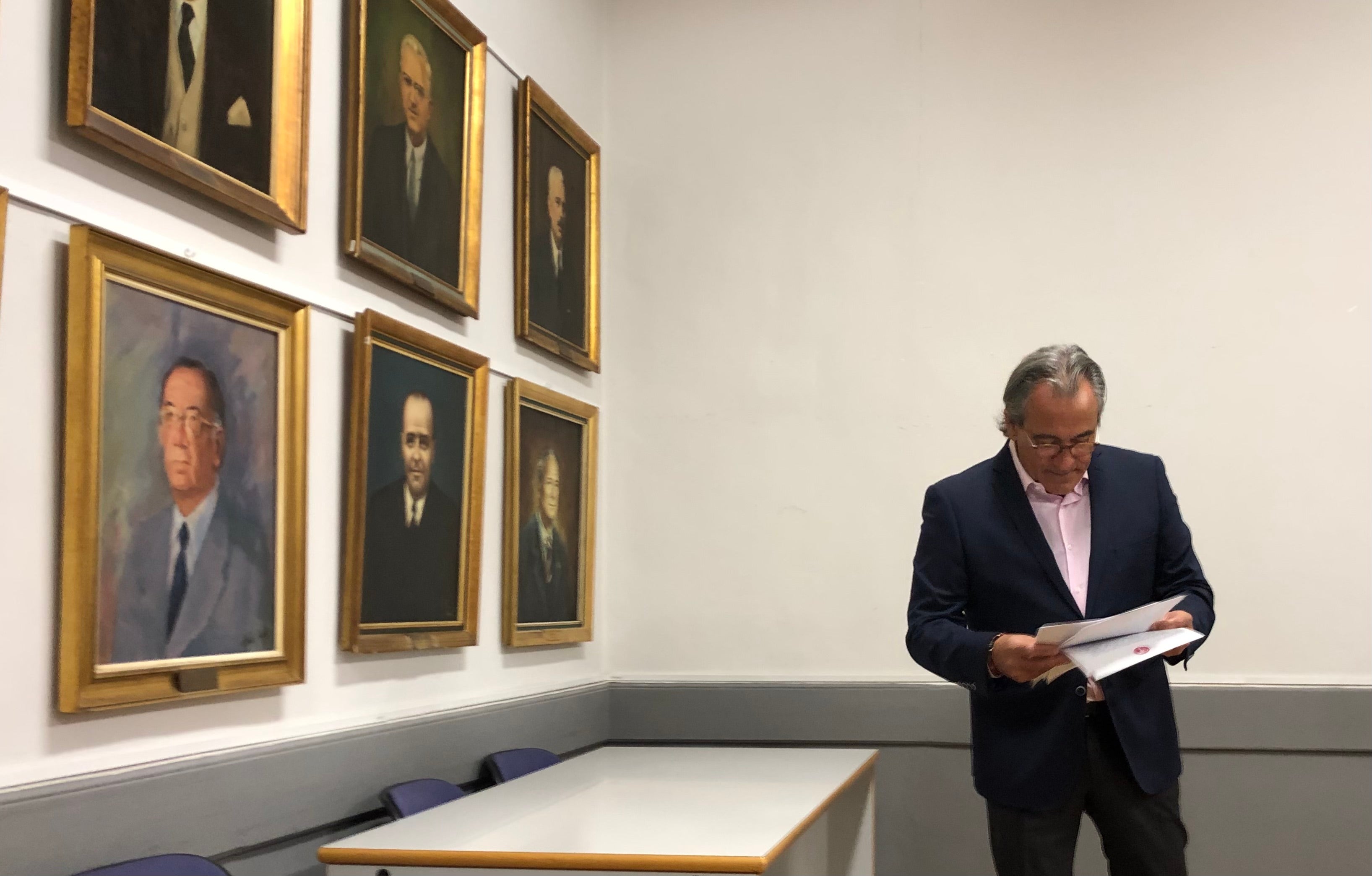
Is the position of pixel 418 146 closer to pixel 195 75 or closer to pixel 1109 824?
pixel 195 75

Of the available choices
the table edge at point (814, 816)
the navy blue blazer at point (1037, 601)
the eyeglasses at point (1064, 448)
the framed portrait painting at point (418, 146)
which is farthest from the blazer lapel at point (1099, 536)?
the framed portrait painting at point (418, 146)

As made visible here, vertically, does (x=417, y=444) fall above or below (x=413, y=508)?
above

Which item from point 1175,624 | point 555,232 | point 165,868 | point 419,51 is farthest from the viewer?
point 555,232

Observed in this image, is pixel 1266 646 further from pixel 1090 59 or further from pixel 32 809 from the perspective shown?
pixel 32 809

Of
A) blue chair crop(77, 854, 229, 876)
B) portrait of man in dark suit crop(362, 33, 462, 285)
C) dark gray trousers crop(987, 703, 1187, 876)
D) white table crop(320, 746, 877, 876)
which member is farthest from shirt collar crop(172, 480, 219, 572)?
dark gray trousers crop(987, 703, 1187, 876)

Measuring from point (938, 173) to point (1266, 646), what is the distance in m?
2.43

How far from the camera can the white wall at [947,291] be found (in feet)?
16.9

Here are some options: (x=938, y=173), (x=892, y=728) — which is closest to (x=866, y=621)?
(x=892, y=728)

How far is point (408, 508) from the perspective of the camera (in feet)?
12.6

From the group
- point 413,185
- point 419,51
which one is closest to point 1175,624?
point 413,185

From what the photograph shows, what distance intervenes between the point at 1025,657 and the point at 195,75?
2.37m

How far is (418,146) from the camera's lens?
13.0 feet

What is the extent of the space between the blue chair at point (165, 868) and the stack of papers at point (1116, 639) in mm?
1898

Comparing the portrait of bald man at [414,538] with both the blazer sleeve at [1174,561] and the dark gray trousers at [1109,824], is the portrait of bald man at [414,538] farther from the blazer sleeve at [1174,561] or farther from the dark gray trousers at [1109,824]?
the blazer sleeve at [1174,561]
